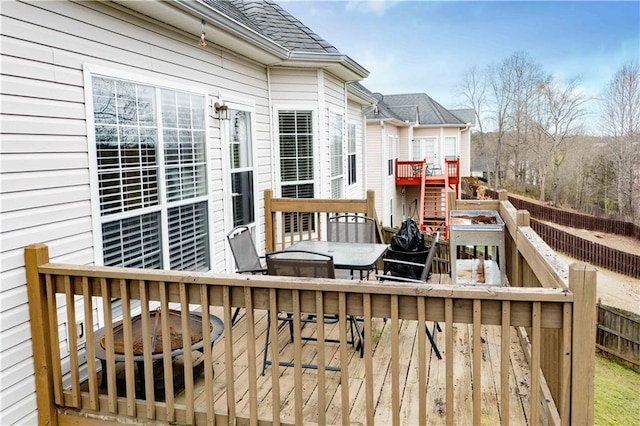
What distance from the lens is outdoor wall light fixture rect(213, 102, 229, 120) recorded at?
514 centimetres

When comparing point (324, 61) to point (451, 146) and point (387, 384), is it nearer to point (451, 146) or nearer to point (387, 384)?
point (387, 384)

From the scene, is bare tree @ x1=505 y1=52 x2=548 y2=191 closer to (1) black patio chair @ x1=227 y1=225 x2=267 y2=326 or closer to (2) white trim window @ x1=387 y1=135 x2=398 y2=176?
→ (2) white trim window @ x1=387 y1=135 x2=398 y2=176

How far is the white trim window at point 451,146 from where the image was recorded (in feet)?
87.8

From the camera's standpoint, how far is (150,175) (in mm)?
3979

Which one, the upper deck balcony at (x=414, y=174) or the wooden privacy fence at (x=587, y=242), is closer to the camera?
the wooden privacy fence at (x=587, y=242)

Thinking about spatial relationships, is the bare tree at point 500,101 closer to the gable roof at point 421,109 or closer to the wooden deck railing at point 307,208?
the gable roof at point 421,109

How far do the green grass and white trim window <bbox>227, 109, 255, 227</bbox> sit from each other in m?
5.66

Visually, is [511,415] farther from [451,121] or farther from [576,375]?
[451,121]

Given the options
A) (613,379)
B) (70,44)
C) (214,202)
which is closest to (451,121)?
(613,379)

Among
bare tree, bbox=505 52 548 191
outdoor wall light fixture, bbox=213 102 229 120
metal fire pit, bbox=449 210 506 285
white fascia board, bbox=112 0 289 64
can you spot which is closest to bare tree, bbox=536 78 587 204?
bare tree, bbox=505 52 548 191

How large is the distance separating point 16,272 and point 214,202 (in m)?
2.54

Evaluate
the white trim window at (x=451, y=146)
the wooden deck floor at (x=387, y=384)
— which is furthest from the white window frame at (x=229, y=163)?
the white trim window at (x=451, y=146)

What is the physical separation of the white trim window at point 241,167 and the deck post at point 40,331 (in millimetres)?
2891

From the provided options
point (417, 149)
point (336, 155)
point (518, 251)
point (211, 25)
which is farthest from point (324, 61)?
point (417, 149)
